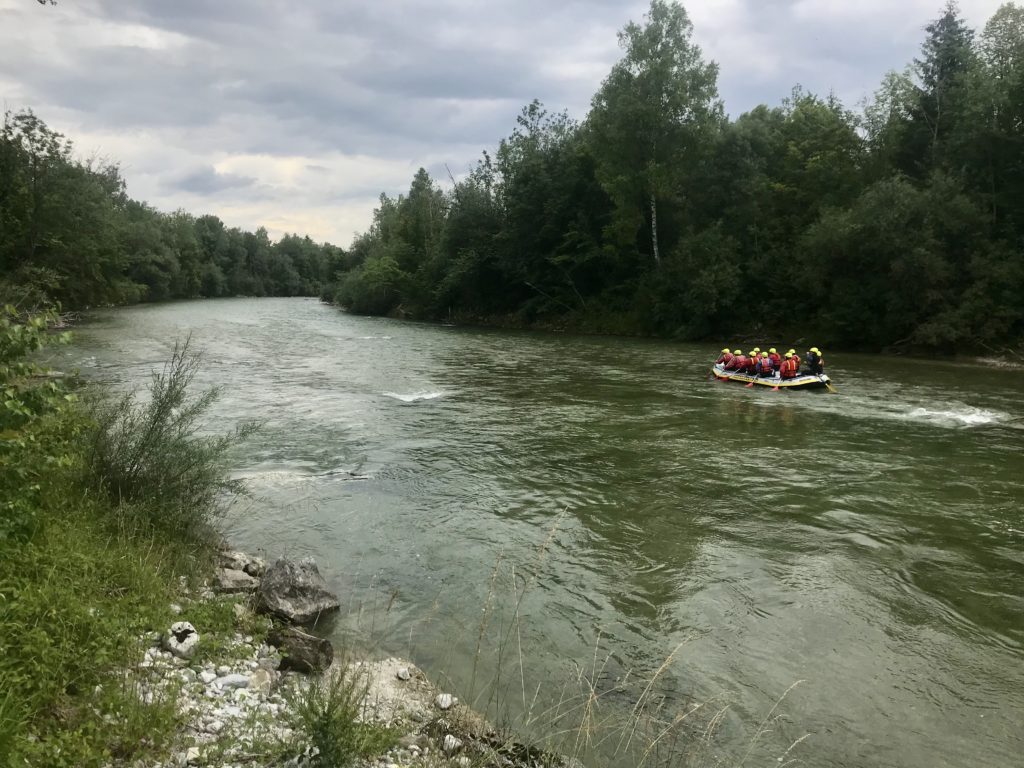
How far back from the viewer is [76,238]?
48906 millimetres

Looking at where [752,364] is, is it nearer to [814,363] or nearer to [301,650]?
[814,363]

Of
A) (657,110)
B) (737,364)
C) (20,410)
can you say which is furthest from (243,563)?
(657,110)

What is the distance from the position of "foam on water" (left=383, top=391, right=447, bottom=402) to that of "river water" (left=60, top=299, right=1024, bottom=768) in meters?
0.15

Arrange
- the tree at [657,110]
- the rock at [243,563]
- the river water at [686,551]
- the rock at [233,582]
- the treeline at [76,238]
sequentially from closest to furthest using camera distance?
the river water at [686,551]
the rock at [233,582]
the rock at [243,563]
the tree at [657,110]
the treeline at [76,238]

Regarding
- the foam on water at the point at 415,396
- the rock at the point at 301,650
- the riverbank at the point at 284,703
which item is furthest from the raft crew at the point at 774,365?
the rock at the point at 301,650

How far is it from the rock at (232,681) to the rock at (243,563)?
231 cm

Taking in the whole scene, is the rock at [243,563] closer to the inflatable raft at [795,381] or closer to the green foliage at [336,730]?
the green foliage at [336,730]

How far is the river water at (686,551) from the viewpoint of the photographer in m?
5.26

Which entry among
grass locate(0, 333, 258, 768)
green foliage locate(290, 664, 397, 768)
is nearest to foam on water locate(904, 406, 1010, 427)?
grass locate(0, 333, 258, 768)

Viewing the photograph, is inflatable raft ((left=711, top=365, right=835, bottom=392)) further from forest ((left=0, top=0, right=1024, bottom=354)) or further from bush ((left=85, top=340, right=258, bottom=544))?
bush ((left=85, top=340, right=258, bottom=544))

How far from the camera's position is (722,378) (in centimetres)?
2178

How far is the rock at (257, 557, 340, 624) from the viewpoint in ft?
19.8

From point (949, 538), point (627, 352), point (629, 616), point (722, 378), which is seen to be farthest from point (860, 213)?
point (629, 616)

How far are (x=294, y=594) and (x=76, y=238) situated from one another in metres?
53.2
